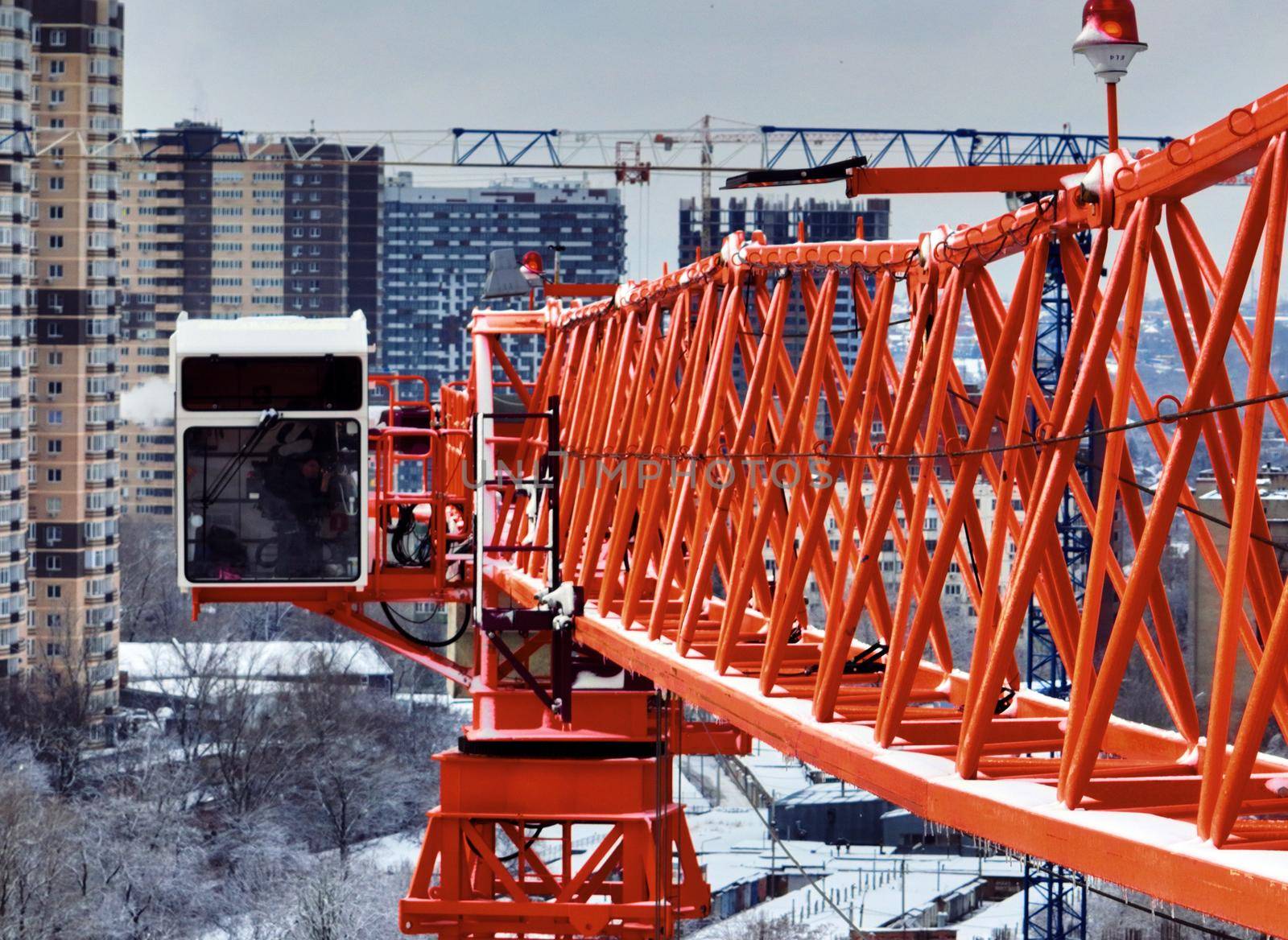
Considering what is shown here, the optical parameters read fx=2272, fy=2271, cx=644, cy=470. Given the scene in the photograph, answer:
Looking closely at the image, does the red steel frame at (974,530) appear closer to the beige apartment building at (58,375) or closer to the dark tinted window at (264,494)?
the dark tinted window at (264,494)

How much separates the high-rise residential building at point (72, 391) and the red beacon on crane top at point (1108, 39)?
127161mm

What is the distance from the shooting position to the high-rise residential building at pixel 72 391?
13625 centimetres

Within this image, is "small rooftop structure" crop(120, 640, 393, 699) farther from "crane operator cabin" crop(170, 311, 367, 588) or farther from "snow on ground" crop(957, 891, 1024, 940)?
"crane operator cabin" crop(170, 311, 367, 588)

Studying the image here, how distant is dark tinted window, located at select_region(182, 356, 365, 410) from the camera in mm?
25859

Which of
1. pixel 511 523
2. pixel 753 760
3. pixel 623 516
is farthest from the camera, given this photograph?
pixel 753 760

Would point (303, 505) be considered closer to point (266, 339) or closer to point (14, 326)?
point (266, 339)

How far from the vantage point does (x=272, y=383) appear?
25.9 meters

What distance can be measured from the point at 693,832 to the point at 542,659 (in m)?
66.1

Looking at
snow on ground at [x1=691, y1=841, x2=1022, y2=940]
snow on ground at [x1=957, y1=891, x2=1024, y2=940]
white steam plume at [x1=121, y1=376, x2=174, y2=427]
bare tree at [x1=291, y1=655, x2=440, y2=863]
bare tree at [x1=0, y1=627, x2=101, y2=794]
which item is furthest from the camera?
white steam plume at [x1=121, y1=376, x2=174, y2=427]

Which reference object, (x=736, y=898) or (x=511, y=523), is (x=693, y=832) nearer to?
(x=736, y=898)

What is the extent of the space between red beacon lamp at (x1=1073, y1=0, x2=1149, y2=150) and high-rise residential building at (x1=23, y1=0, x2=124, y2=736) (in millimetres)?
127152

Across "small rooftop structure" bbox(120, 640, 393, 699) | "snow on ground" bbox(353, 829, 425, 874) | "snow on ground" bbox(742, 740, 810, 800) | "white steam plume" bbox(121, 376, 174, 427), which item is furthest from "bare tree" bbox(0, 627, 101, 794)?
"snow on ground" bbox(742, 740, 810, 800)

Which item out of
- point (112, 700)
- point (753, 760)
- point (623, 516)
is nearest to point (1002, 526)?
point (623, 516)

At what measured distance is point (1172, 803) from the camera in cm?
1276
